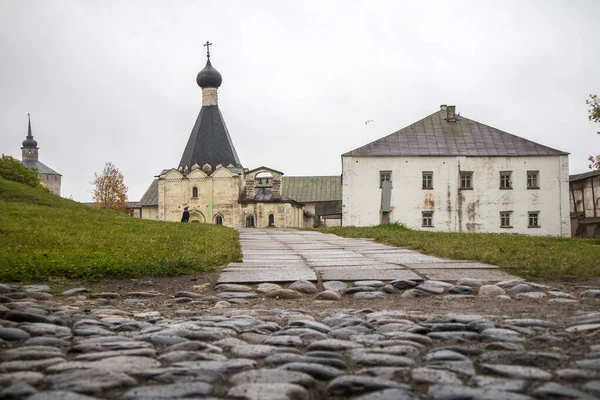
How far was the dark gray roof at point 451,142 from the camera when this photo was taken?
1635 inches

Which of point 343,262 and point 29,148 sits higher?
point 29,148

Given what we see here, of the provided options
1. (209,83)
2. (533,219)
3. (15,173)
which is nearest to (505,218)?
(533,219)

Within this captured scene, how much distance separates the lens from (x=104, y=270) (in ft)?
23.4

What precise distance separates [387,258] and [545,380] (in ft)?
20.1

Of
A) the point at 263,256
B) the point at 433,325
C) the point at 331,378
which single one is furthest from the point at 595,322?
the point at 263,256

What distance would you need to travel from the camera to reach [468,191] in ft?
136

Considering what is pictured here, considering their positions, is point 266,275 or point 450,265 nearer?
point 266,275

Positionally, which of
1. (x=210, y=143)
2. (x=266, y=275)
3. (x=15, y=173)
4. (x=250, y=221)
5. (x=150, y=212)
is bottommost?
(x=266, y=275)

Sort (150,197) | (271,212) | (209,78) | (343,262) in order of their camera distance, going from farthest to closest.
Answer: (150,197) → (209,78) → (271,212) → (343,262)

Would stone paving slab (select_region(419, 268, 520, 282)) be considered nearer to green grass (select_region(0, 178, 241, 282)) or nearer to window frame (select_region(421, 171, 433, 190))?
green grass (select_region(0, 178, 241, 282))

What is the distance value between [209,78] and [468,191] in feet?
109

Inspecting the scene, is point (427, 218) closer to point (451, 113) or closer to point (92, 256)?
point (451, 113)

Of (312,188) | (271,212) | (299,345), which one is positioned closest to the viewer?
(299,345)

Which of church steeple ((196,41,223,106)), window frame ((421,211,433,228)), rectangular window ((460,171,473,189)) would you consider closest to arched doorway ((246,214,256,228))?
church steeple ((196,41,223,106))
